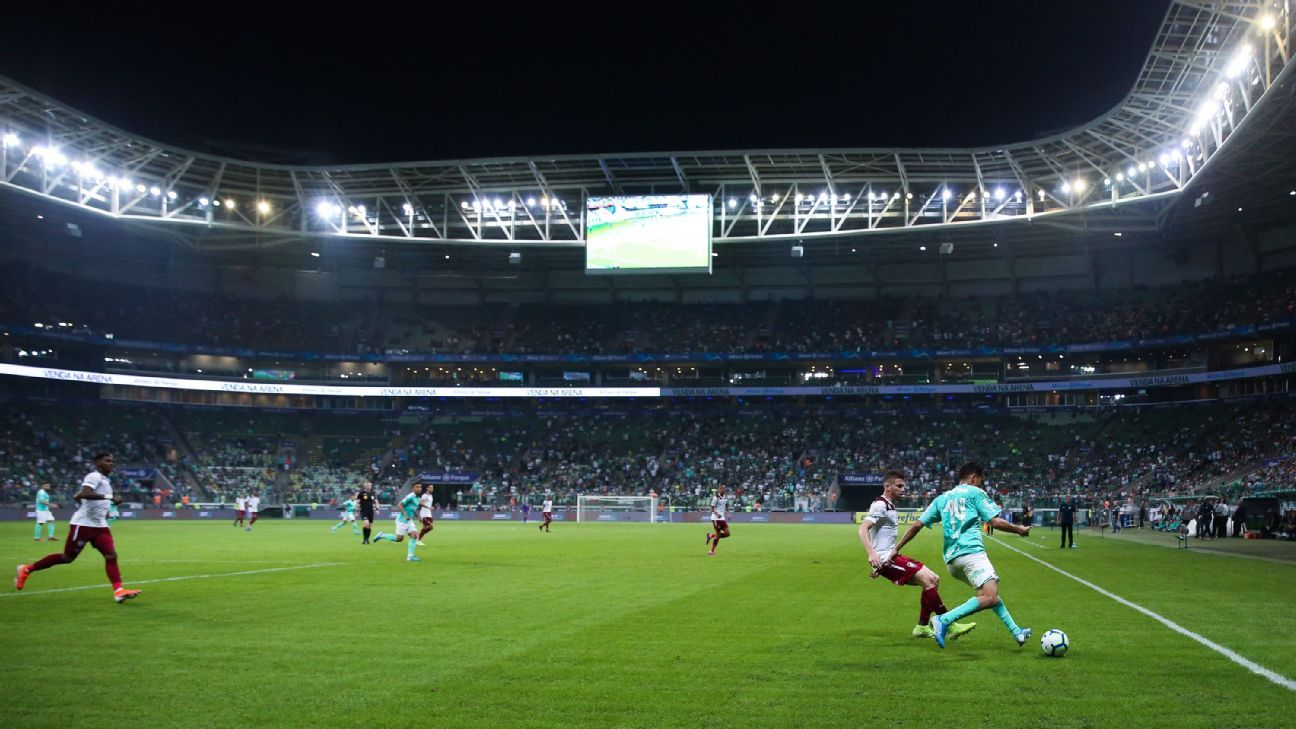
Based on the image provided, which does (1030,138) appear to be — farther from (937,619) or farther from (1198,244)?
(937,619)

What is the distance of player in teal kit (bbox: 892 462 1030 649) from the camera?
1068cm

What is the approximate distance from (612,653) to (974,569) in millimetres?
3942

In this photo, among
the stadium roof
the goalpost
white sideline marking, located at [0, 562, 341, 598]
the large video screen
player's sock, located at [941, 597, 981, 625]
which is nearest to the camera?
player's sock, located at [941, 597, 981, 625]

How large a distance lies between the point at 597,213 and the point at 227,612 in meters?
44.4

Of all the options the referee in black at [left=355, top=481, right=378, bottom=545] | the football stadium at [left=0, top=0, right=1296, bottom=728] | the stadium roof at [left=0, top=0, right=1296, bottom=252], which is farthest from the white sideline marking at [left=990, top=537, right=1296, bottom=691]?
the stadium roof at [left=0, top=0, right=1296, bottom=252]

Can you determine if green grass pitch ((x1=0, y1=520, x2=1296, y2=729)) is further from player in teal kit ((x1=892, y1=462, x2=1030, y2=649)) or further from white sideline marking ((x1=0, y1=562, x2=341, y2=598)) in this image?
player in teal kit ((x1=892, y1=462, x2=1030, y2=649))

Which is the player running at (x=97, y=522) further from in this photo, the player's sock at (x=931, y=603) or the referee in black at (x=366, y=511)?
the referee in black at (x=366, y=511)

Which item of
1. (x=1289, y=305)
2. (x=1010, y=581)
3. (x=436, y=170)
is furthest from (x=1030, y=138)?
(x=1010, y=581)

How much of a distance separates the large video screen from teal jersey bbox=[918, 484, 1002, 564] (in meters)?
44.1

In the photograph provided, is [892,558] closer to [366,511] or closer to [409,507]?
[409,507]

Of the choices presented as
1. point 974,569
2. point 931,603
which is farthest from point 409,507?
point 974,569

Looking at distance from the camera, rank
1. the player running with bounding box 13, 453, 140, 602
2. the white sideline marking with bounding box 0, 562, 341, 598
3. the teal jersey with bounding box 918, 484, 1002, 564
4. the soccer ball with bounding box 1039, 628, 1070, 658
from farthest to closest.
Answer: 1. the white sideline marking with bounding box 0, 562, 341, 598
2. the player running with bounding box 13, 453, 140, 602
3. the teal jersey with bounding box 918, 484, 1002, 564
4. the soccer ball with bounding box 1039, 628, 1070, 658

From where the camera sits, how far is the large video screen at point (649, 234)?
54.8 metres

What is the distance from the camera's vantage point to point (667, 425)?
262 ft
